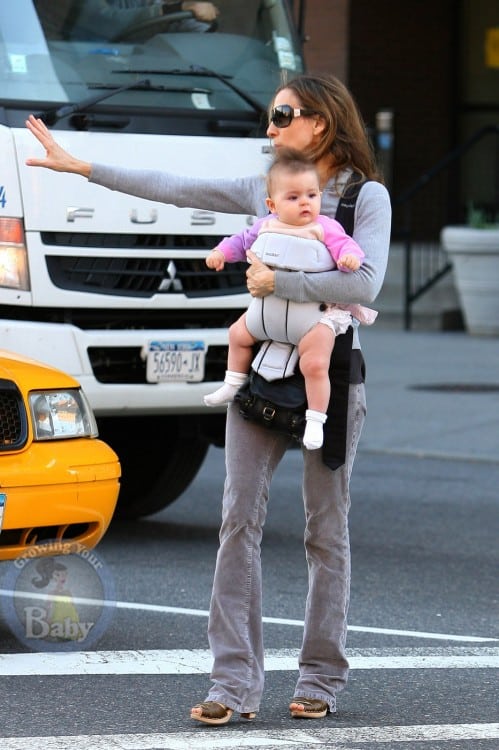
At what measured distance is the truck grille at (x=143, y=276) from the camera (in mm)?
7754

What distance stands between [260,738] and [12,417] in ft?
5.38

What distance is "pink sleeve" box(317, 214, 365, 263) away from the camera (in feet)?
15.6

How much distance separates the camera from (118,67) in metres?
8.05

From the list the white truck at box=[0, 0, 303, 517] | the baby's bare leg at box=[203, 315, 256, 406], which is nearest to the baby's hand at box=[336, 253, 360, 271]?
the baby's bare leg at box=[203, 315, 256, 406]

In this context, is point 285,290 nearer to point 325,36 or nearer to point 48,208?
point 48,208

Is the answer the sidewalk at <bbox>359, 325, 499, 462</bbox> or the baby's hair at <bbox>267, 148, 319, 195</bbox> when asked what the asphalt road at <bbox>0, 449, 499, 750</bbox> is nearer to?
the baby's hair at <bbox>267, 148, 319, 195</bbox>

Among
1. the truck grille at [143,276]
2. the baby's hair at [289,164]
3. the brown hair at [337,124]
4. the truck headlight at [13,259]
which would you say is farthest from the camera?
the truck grille at [143,276]

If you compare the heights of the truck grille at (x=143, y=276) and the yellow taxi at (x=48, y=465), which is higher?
the truck grille at (x=143, y=276)

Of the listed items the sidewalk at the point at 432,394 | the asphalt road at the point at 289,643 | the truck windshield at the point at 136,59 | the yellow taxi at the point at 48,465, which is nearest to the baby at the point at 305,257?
the asphalt road at the point at 289,643

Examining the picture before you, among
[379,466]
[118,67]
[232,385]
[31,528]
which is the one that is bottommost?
[379,466]

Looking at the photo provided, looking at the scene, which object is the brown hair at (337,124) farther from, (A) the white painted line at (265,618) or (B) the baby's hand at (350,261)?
(A) the white painted line at (265,618)

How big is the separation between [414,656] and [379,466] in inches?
203

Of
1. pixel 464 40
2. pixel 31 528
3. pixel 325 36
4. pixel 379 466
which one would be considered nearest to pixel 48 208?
pixel 31 528

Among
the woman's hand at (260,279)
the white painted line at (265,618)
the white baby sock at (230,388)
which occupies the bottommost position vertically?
the white painted line at (265,618)
